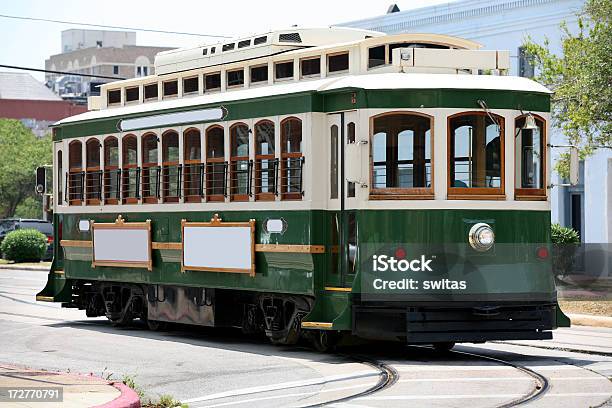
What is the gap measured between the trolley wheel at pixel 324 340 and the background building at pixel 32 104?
108 m

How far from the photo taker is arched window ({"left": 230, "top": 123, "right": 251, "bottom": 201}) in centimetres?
1800

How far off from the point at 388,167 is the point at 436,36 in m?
2.14

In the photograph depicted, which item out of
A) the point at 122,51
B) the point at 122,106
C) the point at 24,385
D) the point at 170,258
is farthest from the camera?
the point at 122,51

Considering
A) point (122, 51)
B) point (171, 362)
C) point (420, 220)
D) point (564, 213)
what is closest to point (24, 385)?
point (171, 362)

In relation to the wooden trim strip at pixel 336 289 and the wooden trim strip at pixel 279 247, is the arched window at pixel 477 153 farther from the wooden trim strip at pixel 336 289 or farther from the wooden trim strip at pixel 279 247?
the wooden trim strip at pixel 279 247

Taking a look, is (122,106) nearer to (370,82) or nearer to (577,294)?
(370,82)

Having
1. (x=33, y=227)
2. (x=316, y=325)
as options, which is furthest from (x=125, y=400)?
(x=33, y=227)

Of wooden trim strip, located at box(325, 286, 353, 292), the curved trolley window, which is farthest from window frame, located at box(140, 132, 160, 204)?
wooden trim strip, located at box(325, 286, 353, 292)

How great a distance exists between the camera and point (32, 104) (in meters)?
129

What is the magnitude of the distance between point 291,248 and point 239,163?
1.81m

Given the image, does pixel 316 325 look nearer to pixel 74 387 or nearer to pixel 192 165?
pixel 192 165

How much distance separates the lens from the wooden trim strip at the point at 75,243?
71.9 ft

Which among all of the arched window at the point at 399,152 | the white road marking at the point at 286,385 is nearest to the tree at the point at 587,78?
the arched window at the point at 399,152

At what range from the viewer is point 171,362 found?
53.3ft
